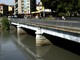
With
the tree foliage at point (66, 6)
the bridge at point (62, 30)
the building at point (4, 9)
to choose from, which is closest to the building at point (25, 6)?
the building at point (4, 9)

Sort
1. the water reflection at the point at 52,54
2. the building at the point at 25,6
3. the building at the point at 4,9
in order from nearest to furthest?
the water reflection at the point at 52,54 < the building at the point at 25,6 < the building at the point at 4,9

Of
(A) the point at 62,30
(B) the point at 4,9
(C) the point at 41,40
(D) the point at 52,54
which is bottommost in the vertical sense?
(D) the point at 52,54

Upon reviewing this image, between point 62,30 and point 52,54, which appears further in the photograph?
point 52,54

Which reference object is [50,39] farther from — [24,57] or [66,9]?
[66,9]

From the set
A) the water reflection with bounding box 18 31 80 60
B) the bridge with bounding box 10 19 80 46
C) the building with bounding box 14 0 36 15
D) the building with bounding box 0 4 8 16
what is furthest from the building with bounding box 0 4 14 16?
the water reflection with bounding box 18 31 80 60

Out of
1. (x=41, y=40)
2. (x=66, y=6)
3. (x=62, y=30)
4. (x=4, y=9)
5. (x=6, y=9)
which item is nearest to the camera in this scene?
(x=62, y=30)

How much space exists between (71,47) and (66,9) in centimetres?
2156

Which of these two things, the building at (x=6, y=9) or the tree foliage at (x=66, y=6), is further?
the building at (x=6, y=9)

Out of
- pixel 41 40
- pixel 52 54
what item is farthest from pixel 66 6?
pixel 52 54

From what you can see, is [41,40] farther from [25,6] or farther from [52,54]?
[25,6]

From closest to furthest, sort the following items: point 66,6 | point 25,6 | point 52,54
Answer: point 52,54, point 66,6, point 25,6

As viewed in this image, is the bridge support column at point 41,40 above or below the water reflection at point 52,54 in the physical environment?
above

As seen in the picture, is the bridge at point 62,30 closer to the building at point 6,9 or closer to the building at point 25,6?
the building at point 25,6

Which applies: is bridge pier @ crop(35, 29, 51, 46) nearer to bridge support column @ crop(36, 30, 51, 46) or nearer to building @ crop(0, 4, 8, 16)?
bridge support column @ crop(36, 30, 51, 46)
